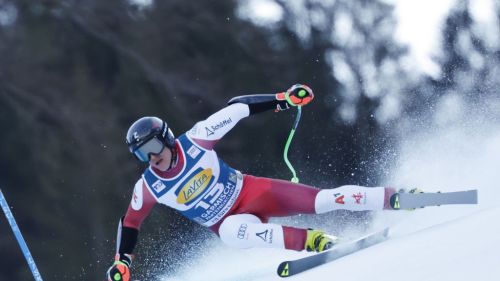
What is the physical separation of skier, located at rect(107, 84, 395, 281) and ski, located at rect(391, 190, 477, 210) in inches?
2.4

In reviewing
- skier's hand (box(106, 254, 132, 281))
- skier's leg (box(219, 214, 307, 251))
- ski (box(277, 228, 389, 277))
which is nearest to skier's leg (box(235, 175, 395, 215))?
skier's leg (box(219, 214, 307, 251))

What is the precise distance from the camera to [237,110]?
4.28 meters

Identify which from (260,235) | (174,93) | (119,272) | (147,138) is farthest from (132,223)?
(174,93)

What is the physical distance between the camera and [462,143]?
6.73 metres

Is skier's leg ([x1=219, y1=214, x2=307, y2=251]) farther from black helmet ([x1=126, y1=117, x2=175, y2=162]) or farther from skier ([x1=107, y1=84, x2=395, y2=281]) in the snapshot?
black helmet ([x1=126, y1=117, x2=175, y2=162])

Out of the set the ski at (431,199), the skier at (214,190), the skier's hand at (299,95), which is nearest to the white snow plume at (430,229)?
the ski at (431,199)

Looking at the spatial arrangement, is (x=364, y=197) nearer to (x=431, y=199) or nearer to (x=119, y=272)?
(x=431, y=199)

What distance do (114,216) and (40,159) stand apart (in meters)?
0.82

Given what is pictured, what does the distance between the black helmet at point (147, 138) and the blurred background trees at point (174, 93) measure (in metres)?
2.55

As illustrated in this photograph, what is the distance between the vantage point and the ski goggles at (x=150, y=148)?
3.95 meters

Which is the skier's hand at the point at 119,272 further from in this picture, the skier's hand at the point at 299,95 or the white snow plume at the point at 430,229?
the skier's hand at the point at 299,95

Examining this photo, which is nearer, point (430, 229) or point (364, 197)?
point (430, 229)

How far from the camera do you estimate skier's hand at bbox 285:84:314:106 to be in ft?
13.8

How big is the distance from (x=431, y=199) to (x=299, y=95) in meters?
0.95
